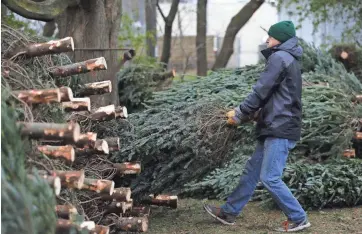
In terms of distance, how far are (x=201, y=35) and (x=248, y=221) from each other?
39.3 ft

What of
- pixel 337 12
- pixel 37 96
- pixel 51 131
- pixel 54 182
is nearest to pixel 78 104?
pixel 37 96

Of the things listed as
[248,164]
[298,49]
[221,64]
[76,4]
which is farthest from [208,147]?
[221,64]

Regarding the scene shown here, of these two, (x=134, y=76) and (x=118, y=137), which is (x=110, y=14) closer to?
(x=134, y=76)

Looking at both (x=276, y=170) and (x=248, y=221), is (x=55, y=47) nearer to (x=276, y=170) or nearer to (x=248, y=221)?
(x=276, y=170)

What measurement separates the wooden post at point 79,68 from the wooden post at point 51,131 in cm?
162

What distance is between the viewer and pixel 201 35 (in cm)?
1870

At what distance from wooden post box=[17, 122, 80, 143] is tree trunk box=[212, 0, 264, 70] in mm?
12062

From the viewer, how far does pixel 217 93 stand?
8.96m

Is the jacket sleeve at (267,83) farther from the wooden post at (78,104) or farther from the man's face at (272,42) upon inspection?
the wooden post at (78,104)

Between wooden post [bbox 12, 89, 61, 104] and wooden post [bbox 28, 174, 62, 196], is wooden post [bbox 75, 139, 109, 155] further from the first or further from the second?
wooden post [bbox 28, 174, 62, 196]

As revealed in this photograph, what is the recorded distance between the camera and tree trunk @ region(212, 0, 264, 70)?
16.4m

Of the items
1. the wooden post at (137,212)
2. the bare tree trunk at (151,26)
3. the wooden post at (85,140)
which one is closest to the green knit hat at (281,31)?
the wooden post at (137,212)

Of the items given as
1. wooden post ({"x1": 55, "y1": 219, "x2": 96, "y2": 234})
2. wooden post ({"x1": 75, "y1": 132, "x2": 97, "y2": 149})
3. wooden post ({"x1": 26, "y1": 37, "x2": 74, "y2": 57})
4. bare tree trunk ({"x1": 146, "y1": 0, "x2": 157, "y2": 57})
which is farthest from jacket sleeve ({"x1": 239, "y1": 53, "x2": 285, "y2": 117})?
bare tree trunk ({"x1": 146, "y1": 0, "x2": 157, "y2": 57})

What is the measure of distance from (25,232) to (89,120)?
2.72m
